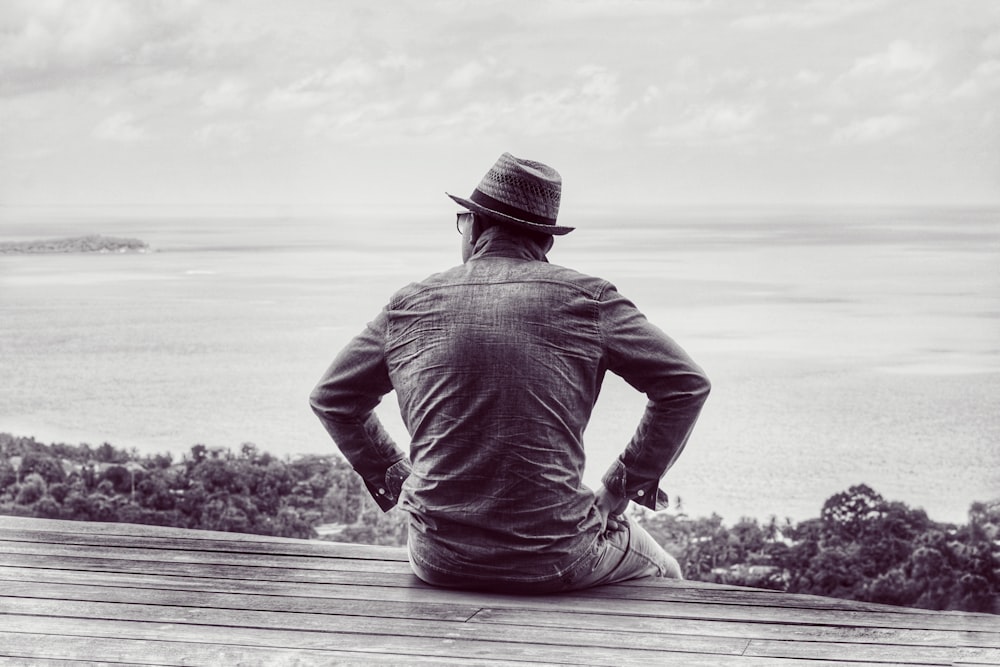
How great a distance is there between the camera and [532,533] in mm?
2146

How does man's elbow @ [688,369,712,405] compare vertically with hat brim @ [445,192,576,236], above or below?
below

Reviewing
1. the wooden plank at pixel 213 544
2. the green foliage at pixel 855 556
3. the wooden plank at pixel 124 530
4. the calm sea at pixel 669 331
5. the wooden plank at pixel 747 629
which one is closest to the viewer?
the wooden plank at pixel 747 629

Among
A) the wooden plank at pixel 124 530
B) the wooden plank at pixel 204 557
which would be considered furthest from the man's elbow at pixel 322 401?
the wooden plank at pixel 124 530

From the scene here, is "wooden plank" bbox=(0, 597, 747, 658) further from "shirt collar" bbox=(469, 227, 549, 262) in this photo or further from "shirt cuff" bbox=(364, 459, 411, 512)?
"shirt collar" bbox=(469, 227, 549, 262)

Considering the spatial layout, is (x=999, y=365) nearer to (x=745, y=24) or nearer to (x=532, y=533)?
(x=745, y=24)

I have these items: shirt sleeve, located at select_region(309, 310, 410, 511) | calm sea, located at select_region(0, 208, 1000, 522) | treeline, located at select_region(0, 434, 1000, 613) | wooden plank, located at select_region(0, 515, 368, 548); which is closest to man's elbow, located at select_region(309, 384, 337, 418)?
shirt sleeve, located at select_region(309, 310, 410, 511)

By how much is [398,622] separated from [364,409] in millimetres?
431

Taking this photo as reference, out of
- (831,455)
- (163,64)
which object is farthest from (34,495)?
(831,455)

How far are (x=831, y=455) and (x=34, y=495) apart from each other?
5662mm

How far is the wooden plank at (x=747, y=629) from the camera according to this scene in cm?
205

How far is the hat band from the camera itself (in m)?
2.16

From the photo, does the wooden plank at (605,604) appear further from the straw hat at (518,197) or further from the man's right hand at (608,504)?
the straw hat at (518,197)

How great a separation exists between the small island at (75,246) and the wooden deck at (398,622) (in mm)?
6891

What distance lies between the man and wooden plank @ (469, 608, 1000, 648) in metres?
0.10
